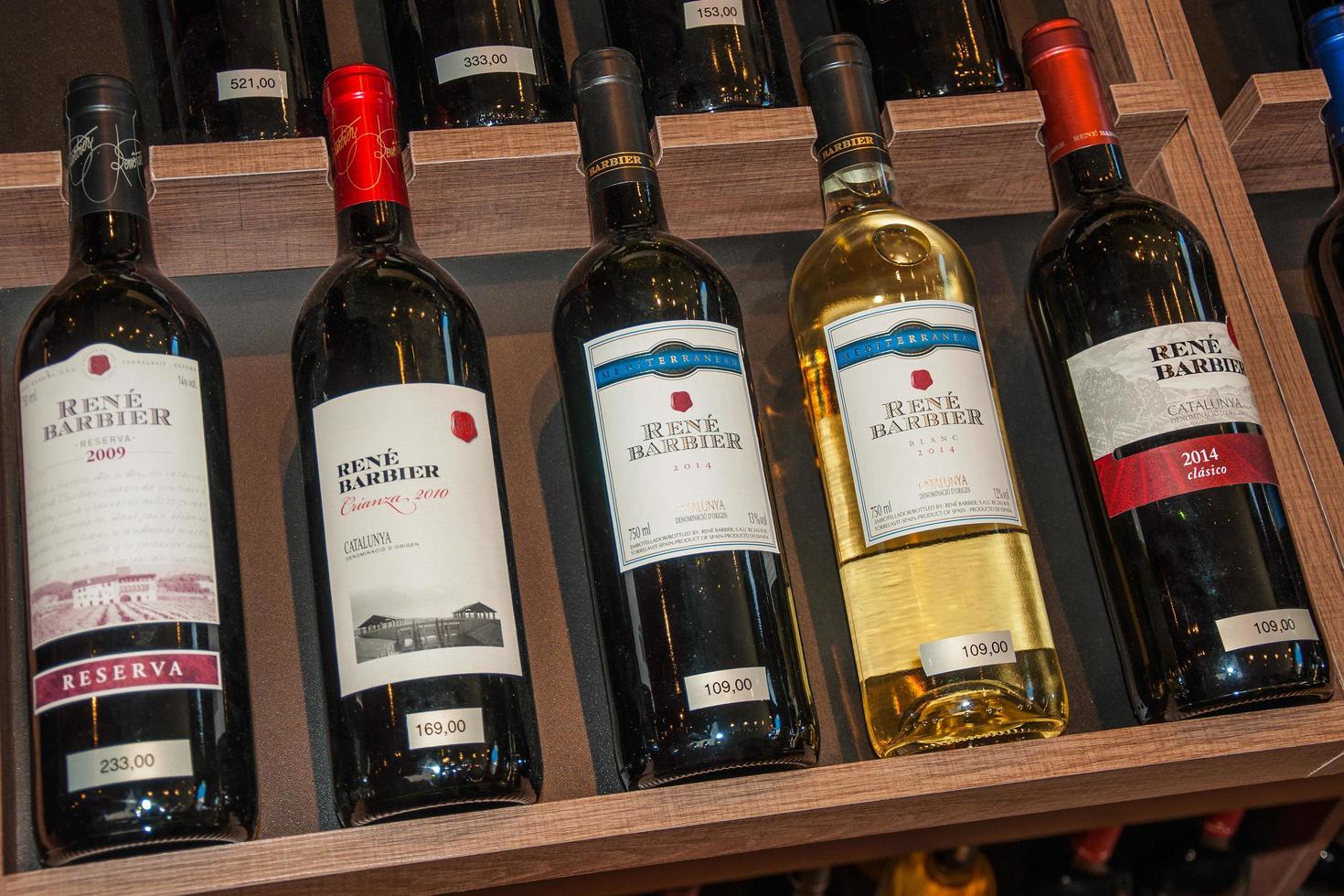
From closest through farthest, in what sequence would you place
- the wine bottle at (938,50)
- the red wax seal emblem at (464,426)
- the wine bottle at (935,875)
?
1. the red wax seal emblem at (464,426)
2. the wine bottle at (938,50)
3. the wine bottle at (935,875)

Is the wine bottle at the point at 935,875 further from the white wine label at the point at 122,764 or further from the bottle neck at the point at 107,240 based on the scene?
the bottle neck at the point at 107,240

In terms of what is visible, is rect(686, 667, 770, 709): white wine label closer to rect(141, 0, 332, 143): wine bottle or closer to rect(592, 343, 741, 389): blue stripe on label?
rect(592, 343, 741, 389): blue stripe on label

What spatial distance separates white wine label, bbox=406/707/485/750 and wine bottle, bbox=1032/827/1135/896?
740 mm

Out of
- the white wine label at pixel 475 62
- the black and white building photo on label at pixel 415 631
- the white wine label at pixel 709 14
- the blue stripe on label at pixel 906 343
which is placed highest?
the white wine label at pixel 709 14

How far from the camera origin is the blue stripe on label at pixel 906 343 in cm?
94

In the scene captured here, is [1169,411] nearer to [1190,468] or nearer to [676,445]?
[1190,468]

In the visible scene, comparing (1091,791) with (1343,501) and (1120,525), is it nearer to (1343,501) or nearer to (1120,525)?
(1120,525)

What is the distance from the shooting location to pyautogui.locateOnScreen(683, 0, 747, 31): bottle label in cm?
104

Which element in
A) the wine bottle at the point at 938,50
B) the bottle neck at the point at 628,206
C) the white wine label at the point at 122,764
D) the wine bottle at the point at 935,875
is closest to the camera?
the white wine label at the point at 122,764

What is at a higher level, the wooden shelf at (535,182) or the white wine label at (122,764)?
the wooden shelf at (535,182)

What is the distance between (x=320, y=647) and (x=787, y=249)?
56 centimetres

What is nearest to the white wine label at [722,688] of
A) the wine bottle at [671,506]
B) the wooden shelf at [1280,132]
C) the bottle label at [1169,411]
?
the wine bottle at [671,506]

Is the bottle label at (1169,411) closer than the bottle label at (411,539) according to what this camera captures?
No

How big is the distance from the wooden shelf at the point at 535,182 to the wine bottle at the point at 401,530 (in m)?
0.07
